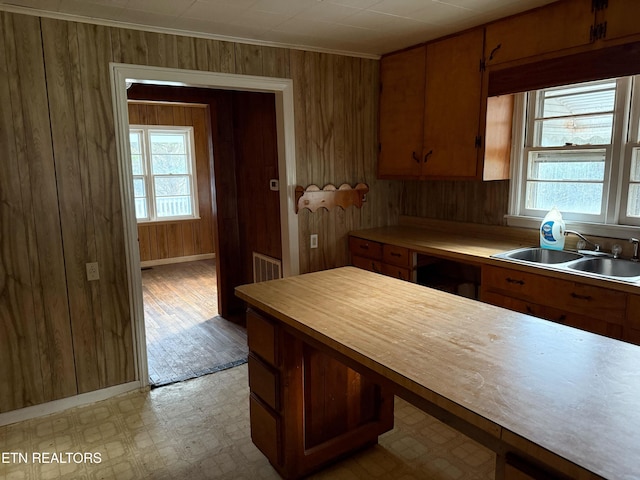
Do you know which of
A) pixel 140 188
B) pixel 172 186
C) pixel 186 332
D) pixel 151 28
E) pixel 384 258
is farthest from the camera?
pixel 172 186

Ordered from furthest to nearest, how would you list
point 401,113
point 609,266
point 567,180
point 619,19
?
1. point 401,113
2. point 567,180
3. point 609,266
4. point 619,19

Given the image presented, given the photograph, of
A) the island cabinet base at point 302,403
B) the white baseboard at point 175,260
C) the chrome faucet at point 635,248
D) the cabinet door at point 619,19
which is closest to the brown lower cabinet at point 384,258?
the island cabinet base at point 302,403

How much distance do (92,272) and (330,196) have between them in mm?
1806

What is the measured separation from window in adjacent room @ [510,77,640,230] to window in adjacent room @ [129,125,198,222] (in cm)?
546

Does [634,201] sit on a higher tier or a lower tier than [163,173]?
lower

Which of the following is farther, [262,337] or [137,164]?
[137,164]

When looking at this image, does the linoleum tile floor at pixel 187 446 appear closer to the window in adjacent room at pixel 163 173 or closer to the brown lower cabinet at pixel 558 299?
the brown lower cabinet at pixel 558 299

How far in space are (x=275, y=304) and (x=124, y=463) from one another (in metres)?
1.24

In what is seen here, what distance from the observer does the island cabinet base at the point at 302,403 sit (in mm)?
A: 1916

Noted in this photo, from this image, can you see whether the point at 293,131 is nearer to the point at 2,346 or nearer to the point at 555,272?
the point at 555,272

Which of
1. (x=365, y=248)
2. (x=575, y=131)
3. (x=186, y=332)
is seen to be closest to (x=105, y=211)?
(x=186, y=332)

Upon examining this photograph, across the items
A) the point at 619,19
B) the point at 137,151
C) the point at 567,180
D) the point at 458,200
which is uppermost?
the point at 619,19

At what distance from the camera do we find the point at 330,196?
3578 millimetres

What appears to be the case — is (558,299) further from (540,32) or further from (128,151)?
(128,151)
